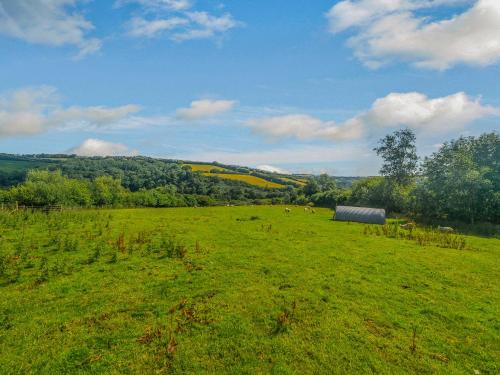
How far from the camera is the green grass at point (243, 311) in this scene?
796 centimetres

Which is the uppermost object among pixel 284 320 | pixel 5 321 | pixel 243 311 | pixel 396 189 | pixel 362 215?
pixel 396 189

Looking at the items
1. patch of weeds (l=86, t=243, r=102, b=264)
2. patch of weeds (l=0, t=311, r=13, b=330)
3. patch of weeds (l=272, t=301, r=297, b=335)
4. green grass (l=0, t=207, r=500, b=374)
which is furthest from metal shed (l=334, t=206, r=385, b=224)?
patch of weeds (l=0, t=311, r=13, b=330)

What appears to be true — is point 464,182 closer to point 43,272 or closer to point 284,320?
point 284,320

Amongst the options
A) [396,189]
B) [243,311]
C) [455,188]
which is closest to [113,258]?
[243,311]

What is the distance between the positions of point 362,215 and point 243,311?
33699 mm

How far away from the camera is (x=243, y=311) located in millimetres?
10617

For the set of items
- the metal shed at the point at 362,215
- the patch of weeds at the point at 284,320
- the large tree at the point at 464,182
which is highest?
the large tree at the point at 464,182

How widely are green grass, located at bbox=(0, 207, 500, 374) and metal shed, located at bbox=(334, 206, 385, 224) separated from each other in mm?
19787

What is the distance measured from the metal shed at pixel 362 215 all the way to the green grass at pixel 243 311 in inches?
779

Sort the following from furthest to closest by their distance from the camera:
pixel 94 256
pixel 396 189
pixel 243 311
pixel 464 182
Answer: pixel 396 189 → pixel 464 182 → pixel 94 256 → pixel 243 311

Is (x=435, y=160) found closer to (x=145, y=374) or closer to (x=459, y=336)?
(x=459, y=336)

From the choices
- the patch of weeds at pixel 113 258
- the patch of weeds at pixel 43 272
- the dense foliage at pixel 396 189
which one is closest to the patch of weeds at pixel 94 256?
the patch of weeds at pixel 113 258

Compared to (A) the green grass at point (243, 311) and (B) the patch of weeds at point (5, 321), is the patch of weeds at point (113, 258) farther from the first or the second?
(B) the patch of weeds at point (5, 321)

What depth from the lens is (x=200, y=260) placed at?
1689cm
